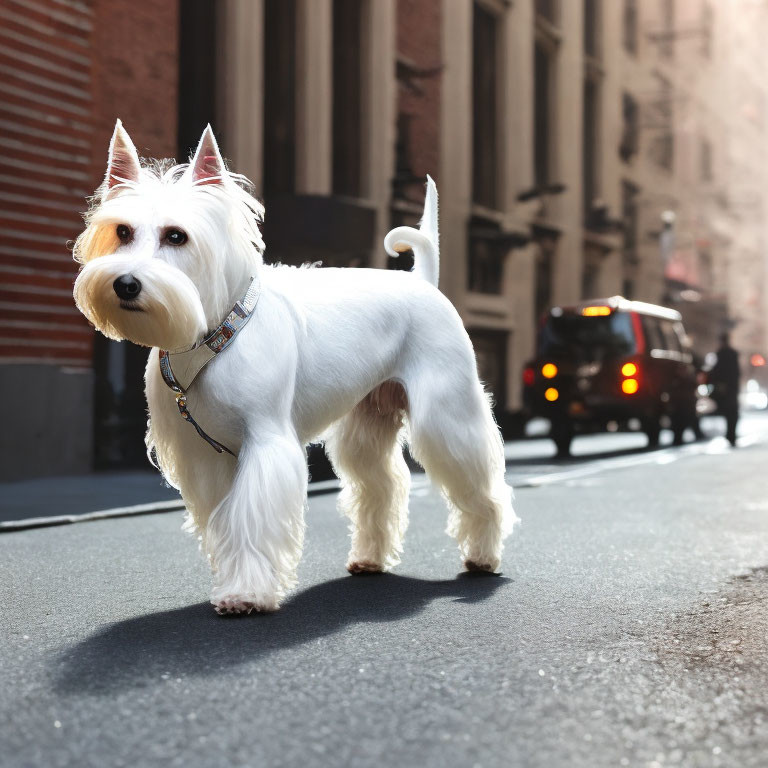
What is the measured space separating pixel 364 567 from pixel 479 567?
1.76ft

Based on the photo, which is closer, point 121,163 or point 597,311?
point 121,163

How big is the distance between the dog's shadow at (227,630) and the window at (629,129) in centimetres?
3313

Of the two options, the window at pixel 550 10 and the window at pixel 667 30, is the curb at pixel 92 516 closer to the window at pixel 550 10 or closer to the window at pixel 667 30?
the window at pixel 550 10

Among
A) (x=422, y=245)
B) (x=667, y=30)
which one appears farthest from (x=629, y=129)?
(x=422, y=245)

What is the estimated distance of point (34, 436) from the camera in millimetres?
12109

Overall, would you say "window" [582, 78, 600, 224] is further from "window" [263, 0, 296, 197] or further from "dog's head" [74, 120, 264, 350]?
"dog's head" [74, 120, 264, 350]

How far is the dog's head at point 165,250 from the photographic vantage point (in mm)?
4164

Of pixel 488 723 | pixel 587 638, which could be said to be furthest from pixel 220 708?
pixel 587 638

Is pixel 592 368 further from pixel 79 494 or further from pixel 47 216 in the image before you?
pixel 79 494

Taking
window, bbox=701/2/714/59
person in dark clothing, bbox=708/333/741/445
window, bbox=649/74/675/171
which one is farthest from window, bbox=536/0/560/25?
window, bbox=701/2/714/59

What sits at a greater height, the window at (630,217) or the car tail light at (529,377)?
the window at (630,217)

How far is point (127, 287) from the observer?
4.13 meters

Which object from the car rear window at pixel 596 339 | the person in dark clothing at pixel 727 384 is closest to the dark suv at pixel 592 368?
the car rear window at pixel 596 339

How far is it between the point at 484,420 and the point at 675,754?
269 cm
